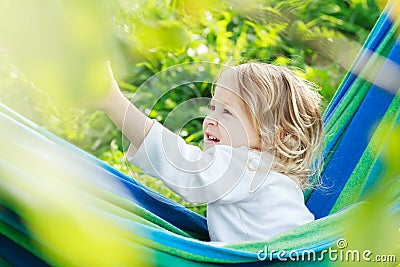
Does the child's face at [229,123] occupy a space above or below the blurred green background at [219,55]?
above

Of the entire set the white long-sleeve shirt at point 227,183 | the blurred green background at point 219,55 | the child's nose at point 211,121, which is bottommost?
the blurred green background at point 219,55

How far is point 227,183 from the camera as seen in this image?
1324mm

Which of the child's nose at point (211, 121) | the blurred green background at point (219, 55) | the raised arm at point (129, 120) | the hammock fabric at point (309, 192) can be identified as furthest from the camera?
the blurred green background at point (219, 55)

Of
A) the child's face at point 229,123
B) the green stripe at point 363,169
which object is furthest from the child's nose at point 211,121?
the green stripe at point 363,169

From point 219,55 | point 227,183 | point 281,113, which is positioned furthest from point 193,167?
point 219,55

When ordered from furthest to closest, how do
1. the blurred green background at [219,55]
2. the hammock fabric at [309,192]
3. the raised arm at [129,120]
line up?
the blurred green background at [219,55], the raised arm at [129,120], the hammock fabric at [309,192]

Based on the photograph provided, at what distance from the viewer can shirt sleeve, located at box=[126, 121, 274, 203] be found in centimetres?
131

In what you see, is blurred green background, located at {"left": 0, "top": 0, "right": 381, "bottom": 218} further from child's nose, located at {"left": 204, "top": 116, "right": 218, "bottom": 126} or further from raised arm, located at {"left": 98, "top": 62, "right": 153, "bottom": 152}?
child's nose, located at {"left": 204, "top": 116, "right": 218, "bottom": 126}

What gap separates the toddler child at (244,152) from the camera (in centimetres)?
131

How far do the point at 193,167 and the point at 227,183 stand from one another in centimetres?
7

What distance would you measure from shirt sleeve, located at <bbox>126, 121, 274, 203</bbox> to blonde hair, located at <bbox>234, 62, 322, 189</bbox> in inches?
4.5

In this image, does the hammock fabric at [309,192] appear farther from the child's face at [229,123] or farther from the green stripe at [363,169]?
the child's face at [229,123]

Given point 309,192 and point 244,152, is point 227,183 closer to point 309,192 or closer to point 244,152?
point 244,152

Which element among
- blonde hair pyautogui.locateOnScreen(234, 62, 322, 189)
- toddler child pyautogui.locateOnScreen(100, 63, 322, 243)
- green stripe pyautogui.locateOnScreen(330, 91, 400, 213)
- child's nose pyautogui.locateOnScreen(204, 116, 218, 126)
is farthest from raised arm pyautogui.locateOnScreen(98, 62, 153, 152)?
green stripe pyautogui.locateOnScreen(330, 91, 400, 213)
